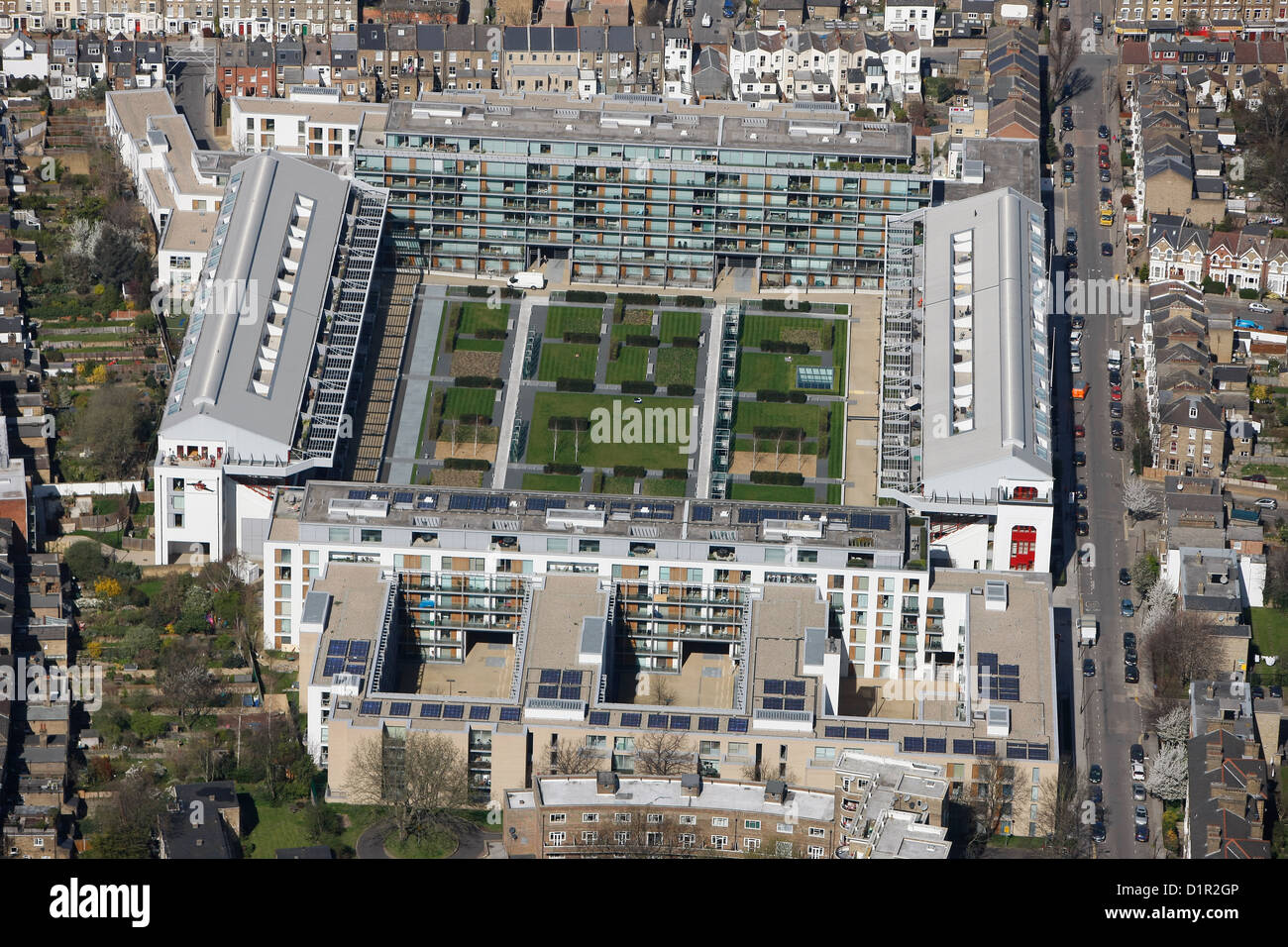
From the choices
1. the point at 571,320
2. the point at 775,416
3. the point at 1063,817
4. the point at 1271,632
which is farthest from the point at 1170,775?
the point at 571,320

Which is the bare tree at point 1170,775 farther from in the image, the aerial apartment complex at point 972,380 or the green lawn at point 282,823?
the green lawn at point 282,823

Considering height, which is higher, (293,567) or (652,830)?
(293,567)

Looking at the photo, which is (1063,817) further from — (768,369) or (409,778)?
(768,369)

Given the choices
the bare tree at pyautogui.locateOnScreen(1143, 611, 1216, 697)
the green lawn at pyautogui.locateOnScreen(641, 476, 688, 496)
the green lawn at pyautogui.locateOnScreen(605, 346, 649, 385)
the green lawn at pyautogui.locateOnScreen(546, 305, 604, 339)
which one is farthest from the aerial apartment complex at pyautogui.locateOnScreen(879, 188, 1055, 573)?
the green lawn at pyautogui.locateOnScreen(546, 305, 604, 339)

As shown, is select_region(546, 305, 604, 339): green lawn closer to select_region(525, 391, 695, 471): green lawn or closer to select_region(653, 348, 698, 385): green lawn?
select_region(653, 348, 698, 385): green lawn

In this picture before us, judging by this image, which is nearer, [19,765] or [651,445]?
[19,765]
